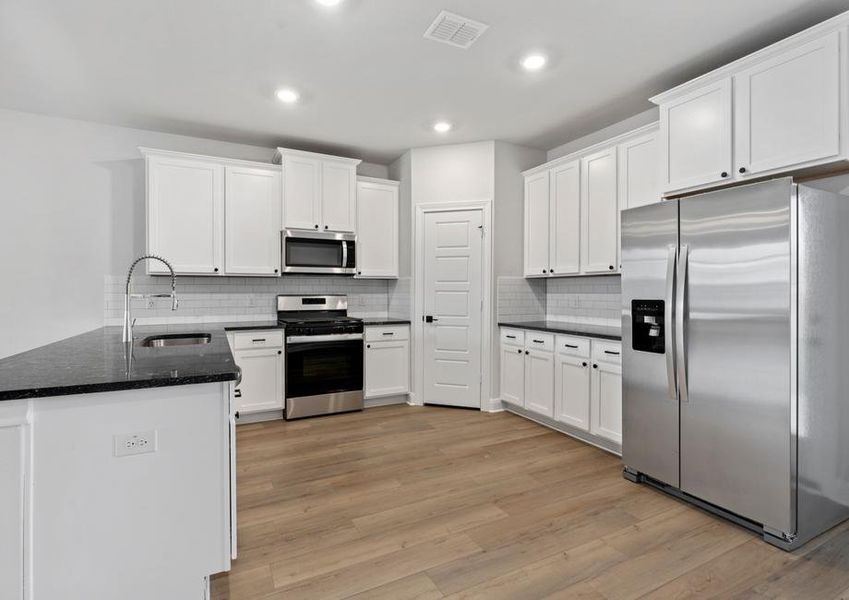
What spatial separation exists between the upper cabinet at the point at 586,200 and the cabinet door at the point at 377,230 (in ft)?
4.90

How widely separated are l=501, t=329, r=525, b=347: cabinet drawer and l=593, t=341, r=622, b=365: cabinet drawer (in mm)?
914

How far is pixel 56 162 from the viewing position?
397 cm

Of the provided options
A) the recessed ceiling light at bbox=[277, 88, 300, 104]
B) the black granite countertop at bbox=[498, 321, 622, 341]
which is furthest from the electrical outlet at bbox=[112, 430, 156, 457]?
the black granite countertop at bbox=[498, 321, 622, 341]

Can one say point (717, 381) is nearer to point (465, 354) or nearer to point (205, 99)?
point (465, 354)

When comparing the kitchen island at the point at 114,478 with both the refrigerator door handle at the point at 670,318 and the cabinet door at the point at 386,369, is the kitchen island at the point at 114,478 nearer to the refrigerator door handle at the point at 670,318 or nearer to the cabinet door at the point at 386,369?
the refrigerator door handle at the point at 670,318

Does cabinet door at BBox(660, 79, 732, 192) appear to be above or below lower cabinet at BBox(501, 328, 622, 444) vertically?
above

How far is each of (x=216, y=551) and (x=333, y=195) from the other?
364cm

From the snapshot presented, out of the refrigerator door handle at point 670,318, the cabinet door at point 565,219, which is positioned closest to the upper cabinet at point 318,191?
the cabinet door at point 565,219

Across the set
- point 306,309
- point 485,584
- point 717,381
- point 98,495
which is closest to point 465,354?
point 306,309

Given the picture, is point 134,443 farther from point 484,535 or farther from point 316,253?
point 316,253

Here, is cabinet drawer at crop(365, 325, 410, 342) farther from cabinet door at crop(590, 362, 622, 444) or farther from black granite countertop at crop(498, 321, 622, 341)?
cabinet door at crop(590, 362, 622, 444)

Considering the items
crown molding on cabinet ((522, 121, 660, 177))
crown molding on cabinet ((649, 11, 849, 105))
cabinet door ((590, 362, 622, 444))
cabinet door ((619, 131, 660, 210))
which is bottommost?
cabinet door ((590, 362, 622, 444))

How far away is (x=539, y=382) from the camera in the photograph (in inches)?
A: 162

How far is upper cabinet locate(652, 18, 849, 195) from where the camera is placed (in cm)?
225
